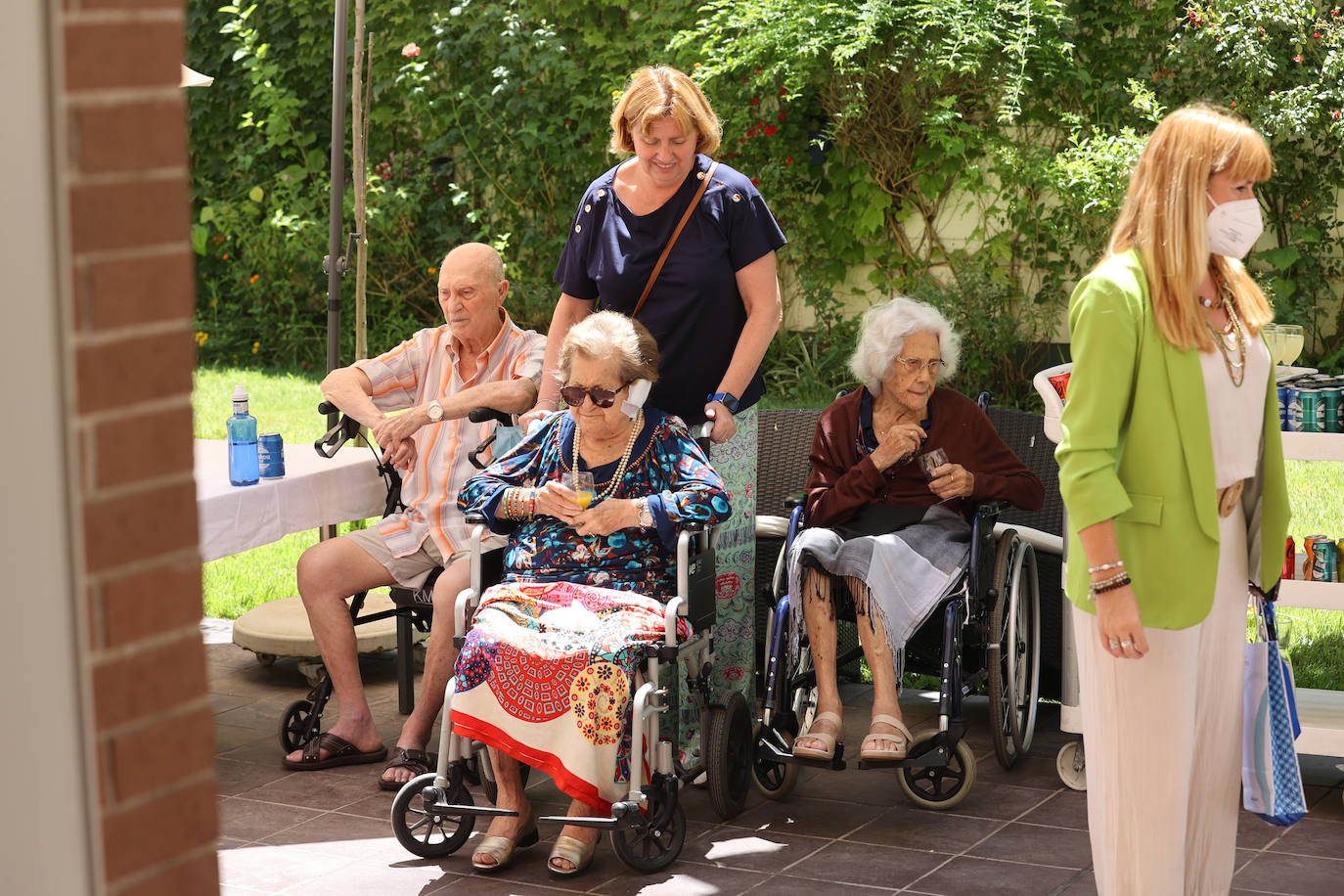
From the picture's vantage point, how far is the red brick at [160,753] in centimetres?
126

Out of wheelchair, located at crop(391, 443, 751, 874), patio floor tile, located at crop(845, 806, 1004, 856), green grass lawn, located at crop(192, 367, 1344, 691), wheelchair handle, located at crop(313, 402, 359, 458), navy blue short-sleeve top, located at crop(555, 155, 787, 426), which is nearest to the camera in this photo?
wheelchair, located at crop(391, 443, 751, 874)

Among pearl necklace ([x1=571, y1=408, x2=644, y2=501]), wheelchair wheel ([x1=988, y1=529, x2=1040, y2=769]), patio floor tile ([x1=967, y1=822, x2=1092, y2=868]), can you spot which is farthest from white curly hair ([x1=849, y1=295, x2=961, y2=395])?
patio floor tile ([x1=967, y1=822, x2=1092, y2=868])

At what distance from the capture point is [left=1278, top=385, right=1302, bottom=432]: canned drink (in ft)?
11.6

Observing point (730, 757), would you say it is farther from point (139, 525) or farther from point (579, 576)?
point (139, 525)

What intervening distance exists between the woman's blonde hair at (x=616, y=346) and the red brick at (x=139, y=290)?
2.23 m

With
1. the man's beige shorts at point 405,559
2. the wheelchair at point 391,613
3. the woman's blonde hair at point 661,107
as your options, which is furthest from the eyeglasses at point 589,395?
the man's beige shorts at point 405,559

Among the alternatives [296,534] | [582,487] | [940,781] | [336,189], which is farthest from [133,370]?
[296,534]

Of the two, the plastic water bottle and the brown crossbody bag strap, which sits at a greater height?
the brown crossbody bag strap

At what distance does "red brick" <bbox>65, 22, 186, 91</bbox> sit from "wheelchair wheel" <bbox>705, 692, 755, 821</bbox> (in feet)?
8.37

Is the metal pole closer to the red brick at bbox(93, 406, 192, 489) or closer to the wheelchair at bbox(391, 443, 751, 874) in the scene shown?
the wheelchair at bbox(391, 443, 751, 874)

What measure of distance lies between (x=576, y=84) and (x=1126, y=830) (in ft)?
24.3

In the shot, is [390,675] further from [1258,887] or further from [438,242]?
[438,242]

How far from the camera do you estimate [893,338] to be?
390cm

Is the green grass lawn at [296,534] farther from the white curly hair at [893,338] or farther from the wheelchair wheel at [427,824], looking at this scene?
the white curly hair at [893,338]
